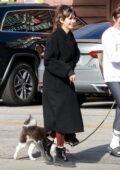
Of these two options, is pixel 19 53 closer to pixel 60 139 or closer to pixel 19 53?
pixel 19 53

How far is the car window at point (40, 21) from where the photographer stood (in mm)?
15484

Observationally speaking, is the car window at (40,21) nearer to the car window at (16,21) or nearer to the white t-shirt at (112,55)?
the car window at (16,21)

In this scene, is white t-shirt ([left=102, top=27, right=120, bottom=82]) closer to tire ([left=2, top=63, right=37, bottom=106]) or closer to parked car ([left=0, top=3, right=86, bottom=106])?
parked car ([left=0, top=3, right=86, bottom=106])

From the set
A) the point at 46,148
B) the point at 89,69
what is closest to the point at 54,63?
the point at 46,148

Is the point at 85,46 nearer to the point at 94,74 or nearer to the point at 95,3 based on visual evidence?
the point at 94,74

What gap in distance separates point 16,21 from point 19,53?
0.76 meters

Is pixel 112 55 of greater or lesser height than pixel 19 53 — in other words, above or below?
above

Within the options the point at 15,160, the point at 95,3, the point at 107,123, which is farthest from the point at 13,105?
the point at 95,3

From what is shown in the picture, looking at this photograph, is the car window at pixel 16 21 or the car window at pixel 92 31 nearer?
the car window at pixel 92 31

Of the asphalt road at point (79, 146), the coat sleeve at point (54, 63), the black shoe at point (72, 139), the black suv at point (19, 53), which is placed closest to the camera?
the coat sleeve at point (54, 63)

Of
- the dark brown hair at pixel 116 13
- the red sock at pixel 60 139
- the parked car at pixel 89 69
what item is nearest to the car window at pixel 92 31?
the parked car at pixel 89 69

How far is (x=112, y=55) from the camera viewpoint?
9031 mm

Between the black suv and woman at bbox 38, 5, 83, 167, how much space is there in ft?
19.9

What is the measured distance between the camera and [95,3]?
75.7 ft
